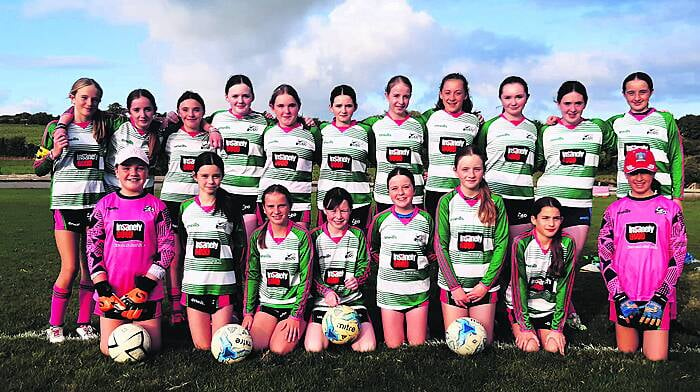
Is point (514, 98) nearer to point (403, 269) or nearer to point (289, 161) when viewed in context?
point (403, 269)

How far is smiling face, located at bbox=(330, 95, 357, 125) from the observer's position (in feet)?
19.2

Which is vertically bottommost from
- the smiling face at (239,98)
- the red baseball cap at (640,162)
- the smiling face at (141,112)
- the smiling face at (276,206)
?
the smiling face at (276,206)

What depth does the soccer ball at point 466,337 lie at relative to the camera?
4.73 metres

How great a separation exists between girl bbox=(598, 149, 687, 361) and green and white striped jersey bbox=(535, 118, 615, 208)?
0.67 m

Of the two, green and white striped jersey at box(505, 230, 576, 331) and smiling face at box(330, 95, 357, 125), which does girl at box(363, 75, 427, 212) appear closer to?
smiling face at box(330, 95, 357, 125)

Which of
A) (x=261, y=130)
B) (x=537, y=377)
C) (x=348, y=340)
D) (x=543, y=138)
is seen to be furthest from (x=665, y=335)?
(x=261, y=130)

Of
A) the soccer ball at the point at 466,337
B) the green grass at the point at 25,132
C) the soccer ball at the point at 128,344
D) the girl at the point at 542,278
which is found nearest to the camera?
the soccer ball at the point at 128,344

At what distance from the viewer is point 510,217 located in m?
5.73

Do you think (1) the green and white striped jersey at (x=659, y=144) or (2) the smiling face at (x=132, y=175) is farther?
(1) the green and white striped jersey at (x=659, y=144)

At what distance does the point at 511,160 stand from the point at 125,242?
3.76m

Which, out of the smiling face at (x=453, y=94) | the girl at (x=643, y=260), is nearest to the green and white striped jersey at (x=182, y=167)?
the smiling face at (x=453, y=94)

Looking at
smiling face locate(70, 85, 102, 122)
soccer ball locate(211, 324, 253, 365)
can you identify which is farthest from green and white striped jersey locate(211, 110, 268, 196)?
soccer ball locate(211, 324, 253, 365)

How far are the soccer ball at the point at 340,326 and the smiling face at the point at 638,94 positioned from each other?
3.66m

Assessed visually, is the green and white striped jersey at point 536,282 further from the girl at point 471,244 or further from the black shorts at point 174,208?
the black shorts at point 174,208
